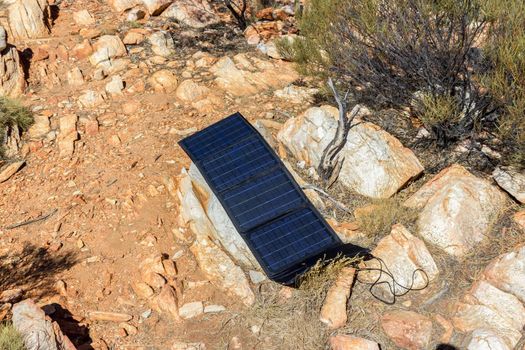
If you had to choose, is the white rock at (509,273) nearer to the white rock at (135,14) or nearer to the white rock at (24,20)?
the white rock at (135,14)

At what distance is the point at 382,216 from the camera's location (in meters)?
7.55

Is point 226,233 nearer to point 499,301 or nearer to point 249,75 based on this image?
point 499,301

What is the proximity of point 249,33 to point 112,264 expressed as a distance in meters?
6.52

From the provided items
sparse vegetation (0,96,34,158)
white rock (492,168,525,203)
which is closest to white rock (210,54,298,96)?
sparse vegetation (0,96,34,158)

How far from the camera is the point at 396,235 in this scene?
7375 mm

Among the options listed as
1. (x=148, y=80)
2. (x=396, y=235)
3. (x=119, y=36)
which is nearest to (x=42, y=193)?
(x=148, y=80)

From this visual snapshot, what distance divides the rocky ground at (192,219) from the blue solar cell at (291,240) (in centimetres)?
53

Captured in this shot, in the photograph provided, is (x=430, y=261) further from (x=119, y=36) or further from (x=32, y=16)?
(x=32, y=16)

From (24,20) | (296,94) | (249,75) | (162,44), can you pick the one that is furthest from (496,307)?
(24,20)

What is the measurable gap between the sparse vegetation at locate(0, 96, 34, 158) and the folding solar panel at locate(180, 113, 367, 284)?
3.14 metres

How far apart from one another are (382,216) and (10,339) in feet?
15.4

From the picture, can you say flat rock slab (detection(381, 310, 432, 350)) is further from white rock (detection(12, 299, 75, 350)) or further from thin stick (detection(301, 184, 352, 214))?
white rock (detection(12, 299, 75, 350))

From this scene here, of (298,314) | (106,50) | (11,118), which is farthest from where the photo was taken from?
(106,50)

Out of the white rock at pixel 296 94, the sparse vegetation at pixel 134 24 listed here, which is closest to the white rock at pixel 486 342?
the white rock at pixel 296 94
